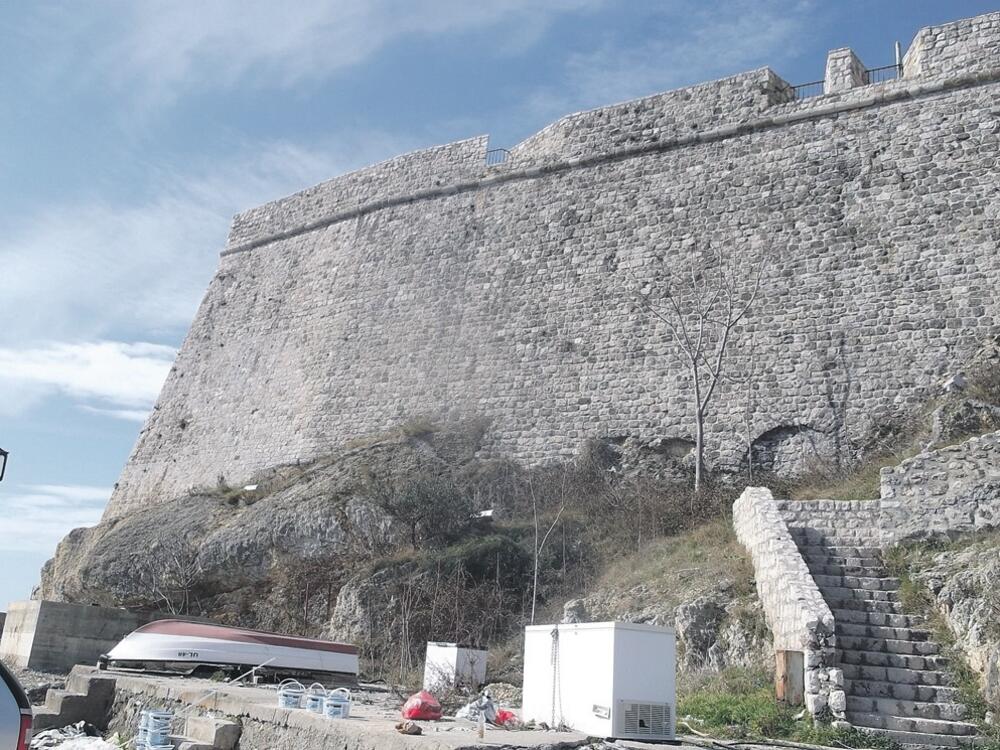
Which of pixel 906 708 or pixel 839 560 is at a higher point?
pixel 839 560

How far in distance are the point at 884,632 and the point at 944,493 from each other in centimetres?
191

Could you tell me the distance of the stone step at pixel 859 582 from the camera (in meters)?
9.30

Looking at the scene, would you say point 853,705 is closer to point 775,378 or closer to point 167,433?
point 775,378

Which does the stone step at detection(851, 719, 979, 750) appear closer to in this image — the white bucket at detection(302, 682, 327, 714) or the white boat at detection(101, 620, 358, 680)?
the white bucket at detection(302, 682, 327, 714)

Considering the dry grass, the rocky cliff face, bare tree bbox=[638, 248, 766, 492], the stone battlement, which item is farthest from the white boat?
the stone battlement

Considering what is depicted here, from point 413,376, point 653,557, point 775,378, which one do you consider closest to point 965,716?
point 653,557

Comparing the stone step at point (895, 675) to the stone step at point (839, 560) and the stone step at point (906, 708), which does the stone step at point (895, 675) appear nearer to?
the stone step at point (906, 708)

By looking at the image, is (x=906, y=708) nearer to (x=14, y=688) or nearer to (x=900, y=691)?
(x=900, y=691)

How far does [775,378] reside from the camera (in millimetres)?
14461

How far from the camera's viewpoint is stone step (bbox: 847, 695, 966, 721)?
758 cm

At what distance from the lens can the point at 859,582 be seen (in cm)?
938

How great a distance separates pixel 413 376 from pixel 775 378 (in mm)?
7032

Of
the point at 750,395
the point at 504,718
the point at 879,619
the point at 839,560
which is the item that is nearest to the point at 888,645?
the point at 879,619

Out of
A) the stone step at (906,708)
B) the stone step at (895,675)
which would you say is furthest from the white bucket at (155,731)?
the stone step at (895,675)
